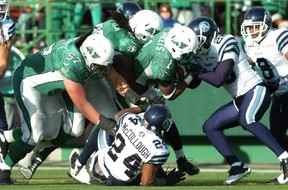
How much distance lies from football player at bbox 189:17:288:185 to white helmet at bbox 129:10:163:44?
0.37 metres

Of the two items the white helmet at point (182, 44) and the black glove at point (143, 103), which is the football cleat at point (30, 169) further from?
the white helmet at point (182, 44)

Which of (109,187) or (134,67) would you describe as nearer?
(109,187)

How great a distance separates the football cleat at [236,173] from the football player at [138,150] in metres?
0.76

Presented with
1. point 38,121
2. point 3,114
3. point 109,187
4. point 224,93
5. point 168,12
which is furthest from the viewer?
point 168,12

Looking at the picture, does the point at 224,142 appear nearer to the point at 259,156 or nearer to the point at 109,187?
the point at 109,187

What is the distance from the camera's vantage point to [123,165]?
29.9ft

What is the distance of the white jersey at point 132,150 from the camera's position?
8.93 m

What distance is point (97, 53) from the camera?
30.3ft

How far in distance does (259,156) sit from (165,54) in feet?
15.6

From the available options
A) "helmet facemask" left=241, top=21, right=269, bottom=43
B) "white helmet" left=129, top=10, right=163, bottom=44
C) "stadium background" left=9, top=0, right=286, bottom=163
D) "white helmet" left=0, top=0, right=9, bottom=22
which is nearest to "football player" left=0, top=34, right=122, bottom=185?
"white helmet" left=0, top=0, right=9, bottom=22

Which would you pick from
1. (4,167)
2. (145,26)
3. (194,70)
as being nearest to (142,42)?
(145,26)

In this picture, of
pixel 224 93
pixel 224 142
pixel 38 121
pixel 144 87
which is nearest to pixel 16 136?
pixel 38 121

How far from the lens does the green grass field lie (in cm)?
927

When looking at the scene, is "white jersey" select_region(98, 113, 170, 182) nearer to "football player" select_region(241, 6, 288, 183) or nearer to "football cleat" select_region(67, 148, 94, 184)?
"football cleat" select_region(67, 148, 94, 184)
